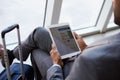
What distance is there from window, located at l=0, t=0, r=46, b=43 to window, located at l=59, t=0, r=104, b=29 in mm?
322

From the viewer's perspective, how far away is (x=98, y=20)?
290cm

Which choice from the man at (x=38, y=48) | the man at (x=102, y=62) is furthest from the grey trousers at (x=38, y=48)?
the man at (x=102, y=62)

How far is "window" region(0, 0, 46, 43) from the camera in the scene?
2.21 m

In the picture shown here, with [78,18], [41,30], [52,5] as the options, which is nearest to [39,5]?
[52,5]

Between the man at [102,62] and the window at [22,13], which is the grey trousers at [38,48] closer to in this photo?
the man at [102,62]

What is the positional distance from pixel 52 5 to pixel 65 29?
0.72 metres

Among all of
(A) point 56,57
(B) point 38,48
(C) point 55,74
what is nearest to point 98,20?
(B) point 38,48

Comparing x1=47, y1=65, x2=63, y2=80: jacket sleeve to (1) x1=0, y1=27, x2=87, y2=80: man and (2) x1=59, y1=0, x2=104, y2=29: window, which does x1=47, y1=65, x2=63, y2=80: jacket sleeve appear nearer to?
(1) x1=0, y1=27, x2=87, y2=80: man

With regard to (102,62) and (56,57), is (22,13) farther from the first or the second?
(102,62)

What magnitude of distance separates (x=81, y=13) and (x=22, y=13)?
2.72 ft

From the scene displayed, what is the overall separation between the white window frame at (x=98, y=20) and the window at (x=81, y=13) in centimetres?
7

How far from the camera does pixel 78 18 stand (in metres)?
2.79

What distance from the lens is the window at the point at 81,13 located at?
2.61m

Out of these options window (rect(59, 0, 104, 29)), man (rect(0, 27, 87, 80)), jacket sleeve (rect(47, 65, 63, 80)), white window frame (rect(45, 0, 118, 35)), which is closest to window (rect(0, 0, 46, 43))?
white window frame (rect(45, 0, 118, 35))
